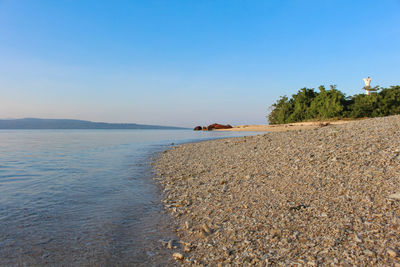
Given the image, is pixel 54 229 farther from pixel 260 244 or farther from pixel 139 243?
pixel 260 244

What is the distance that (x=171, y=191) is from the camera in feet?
23.9

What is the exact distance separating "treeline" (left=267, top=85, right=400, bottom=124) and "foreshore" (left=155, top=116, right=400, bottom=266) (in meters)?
40.8

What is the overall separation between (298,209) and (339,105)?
47615 millimetres

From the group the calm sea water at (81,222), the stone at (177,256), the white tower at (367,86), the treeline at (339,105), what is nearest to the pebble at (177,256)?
the stone at (177,256)

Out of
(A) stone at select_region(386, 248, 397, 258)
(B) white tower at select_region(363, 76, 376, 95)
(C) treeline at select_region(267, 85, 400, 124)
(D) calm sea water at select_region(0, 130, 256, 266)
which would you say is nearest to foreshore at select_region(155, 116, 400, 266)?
(A) stone at select_region(386, 248, 397, 258)

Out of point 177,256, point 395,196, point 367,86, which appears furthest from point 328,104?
point 177,256

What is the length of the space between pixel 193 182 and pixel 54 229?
441 cm

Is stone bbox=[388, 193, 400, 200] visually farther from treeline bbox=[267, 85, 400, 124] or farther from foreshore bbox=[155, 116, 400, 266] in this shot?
treeline bbox=[267, 85, 400, 124]

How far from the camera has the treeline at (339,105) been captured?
136 feet

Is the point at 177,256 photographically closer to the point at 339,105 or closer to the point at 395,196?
the point at 395,196

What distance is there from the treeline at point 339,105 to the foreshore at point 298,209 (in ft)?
134

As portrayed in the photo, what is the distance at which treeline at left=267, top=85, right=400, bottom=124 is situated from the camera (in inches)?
1628

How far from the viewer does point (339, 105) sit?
44.6m

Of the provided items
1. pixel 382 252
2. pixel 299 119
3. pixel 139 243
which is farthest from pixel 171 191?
pixel 299 119
